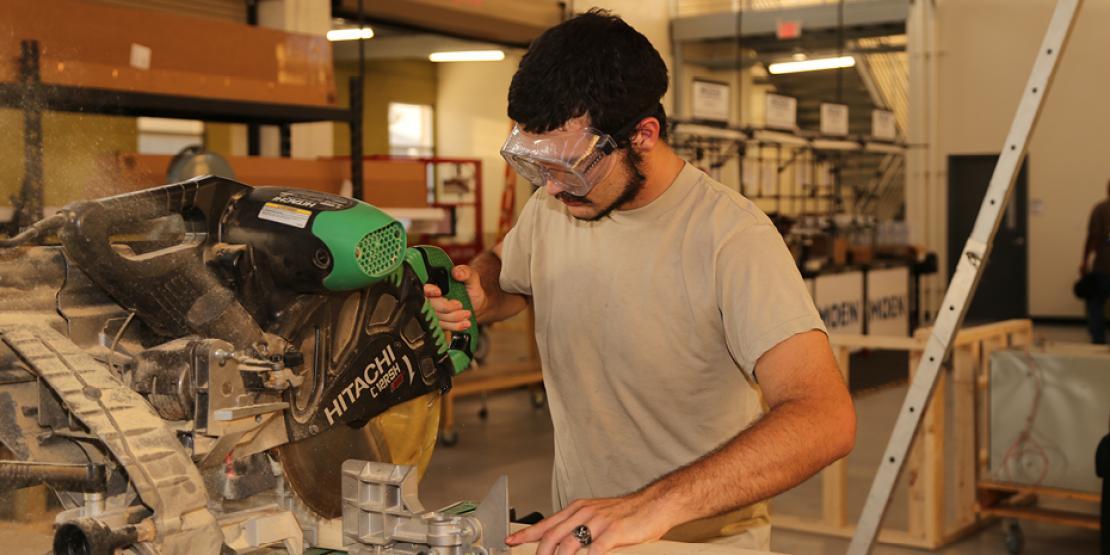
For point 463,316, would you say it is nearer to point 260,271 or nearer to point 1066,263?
point 260,271

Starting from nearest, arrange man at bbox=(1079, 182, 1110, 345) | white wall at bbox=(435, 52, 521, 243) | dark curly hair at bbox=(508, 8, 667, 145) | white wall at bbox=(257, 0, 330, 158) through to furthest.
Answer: dark curly hair at bbox=(508, 8, 667, 145), white wall at bbox=(257, 0, 330, 158), man at bbox=(1079, 182, 1110, 345), white wall at bbox=(435, 52, 521, 243)

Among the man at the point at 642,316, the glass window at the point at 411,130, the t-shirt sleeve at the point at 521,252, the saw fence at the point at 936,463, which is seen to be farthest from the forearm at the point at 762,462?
the glass window at the point at 411,130

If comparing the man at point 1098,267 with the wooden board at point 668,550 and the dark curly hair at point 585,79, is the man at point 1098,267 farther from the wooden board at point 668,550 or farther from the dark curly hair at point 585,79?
the wooden board at point 668,550

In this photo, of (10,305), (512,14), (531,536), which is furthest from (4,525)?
(512,14)

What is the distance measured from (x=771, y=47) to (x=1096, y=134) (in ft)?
12.4

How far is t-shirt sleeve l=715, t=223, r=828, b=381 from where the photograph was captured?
148 cm

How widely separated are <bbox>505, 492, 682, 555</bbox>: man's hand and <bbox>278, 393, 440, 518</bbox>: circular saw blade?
217 millimetres

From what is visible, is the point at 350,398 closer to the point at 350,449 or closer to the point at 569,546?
the point at 350,449

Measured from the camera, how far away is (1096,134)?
12.5 m

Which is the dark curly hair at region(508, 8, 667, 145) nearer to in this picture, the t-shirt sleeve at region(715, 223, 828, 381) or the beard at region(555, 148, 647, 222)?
the beard at region(555, 148, 647, 222)

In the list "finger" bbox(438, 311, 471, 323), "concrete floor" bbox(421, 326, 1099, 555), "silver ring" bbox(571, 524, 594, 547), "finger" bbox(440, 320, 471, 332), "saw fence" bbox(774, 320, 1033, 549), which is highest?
"finger" bbox(438, 311, 471, 323)

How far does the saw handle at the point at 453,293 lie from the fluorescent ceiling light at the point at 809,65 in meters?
11.3

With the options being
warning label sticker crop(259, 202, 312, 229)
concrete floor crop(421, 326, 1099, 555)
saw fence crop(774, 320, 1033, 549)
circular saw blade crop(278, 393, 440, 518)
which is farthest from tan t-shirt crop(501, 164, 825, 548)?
saw fence crop(774, 320, 1033, 549)

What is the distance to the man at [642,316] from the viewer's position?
136 cm
